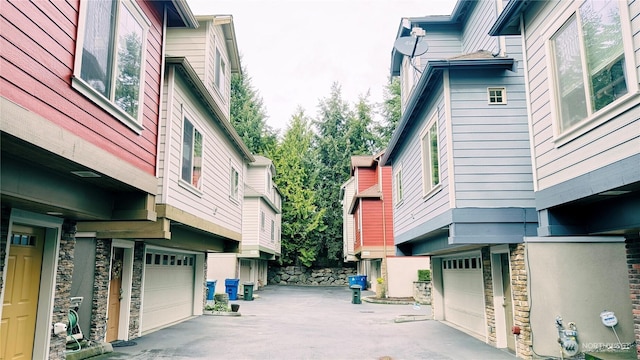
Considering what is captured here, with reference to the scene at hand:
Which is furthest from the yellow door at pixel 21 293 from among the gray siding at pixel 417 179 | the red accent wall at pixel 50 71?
the gray siding at pixel 417 179

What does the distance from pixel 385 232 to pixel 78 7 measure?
19208mm

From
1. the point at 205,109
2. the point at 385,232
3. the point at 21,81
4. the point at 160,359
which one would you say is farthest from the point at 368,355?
the point at 385,232

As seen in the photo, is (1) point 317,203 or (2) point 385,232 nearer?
(2) point 385,232

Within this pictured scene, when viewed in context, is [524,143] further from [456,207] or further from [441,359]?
[441,359]

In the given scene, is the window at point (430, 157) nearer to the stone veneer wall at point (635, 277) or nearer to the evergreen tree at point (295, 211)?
the stone veneer wall at point (635, 277)

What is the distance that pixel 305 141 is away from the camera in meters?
38.3

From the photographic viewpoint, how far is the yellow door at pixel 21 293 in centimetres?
580

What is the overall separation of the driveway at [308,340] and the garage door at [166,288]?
0.43 metres

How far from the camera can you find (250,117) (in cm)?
3988

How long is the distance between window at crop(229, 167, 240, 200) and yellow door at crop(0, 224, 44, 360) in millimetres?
6970

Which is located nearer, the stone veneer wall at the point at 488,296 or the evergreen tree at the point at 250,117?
the stone veneer wall at the point at 488,296

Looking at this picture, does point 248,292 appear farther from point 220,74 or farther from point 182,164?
point 182,164

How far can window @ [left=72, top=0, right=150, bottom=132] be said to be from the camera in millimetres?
4855

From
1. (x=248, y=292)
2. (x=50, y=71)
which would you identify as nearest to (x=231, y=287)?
(x=248, y=292)
